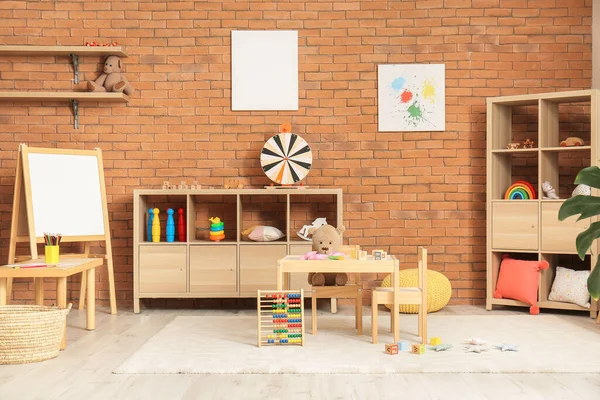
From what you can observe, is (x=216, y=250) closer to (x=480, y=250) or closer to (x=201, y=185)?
(x=201, y=185)

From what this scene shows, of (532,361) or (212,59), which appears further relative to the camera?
(212,59)

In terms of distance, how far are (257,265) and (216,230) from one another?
448mm

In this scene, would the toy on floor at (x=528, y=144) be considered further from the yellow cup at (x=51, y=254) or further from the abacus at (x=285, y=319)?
the yellow cup at (x=51, y=254)

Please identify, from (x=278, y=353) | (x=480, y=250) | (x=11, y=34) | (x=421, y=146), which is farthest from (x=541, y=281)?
(x=11, y=34)

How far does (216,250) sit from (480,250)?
224 centimetres

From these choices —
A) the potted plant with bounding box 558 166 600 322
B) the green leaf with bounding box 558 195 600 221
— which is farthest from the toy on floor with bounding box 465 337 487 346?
the green leaf with bounding box 558 195 600 221

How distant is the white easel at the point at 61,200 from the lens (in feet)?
16.6

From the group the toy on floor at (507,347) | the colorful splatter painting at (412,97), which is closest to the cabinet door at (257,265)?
the colorful splatter painting at (412,97)

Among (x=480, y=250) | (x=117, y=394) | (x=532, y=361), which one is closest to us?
(x=117, y=394)

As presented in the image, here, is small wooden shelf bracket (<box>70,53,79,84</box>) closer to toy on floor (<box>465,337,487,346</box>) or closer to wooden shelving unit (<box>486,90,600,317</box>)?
wooden shelving unit (<box>486,90,600,317</box>)

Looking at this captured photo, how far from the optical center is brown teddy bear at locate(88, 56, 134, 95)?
5691 mm

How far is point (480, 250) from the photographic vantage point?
5832mm

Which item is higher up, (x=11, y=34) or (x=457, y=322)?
(x=11, y=34)

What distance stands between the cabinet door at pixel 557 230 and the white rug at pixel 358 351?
0.59 m
